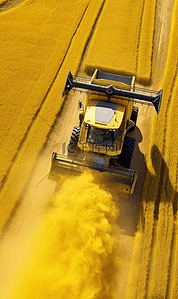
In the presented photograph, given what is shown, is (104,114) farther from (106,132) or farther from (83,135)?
(83,135)

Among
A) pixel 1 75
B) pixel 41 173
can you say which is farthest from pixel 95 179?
pixel 1 75

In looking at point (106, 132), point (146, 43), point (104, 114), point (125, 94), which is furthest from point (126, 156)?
point (146, 43)

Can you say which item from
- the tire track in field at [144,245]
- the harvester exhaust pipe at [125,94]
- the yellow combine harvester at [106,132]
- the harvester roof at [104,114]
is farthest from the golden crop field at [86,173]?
the harvester exhaust pipe at [125,94]

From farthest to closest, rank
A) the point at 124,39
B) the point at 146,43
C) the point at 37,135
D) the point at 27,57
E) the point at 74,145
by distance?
the point at 124,39, the point at 146,43, the point at 27,57, the point at 37,135, the point at 74,145

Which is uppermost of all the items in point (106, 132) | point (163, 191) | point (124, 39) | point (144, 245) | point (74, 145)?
point (124, 39)

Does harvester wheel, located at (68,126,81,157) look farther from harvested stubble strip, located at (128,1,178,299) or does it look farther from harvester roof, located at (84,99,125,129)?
harvested stubble strip, located at (128,1,178,299)

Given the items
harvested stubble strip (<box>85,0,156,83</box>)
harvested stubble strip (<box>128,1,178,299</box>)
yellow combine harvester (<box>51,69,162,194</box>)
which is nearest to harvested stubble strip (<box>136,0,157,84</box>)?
harvested stubble strip (<box>85,0,156,83</box>)
